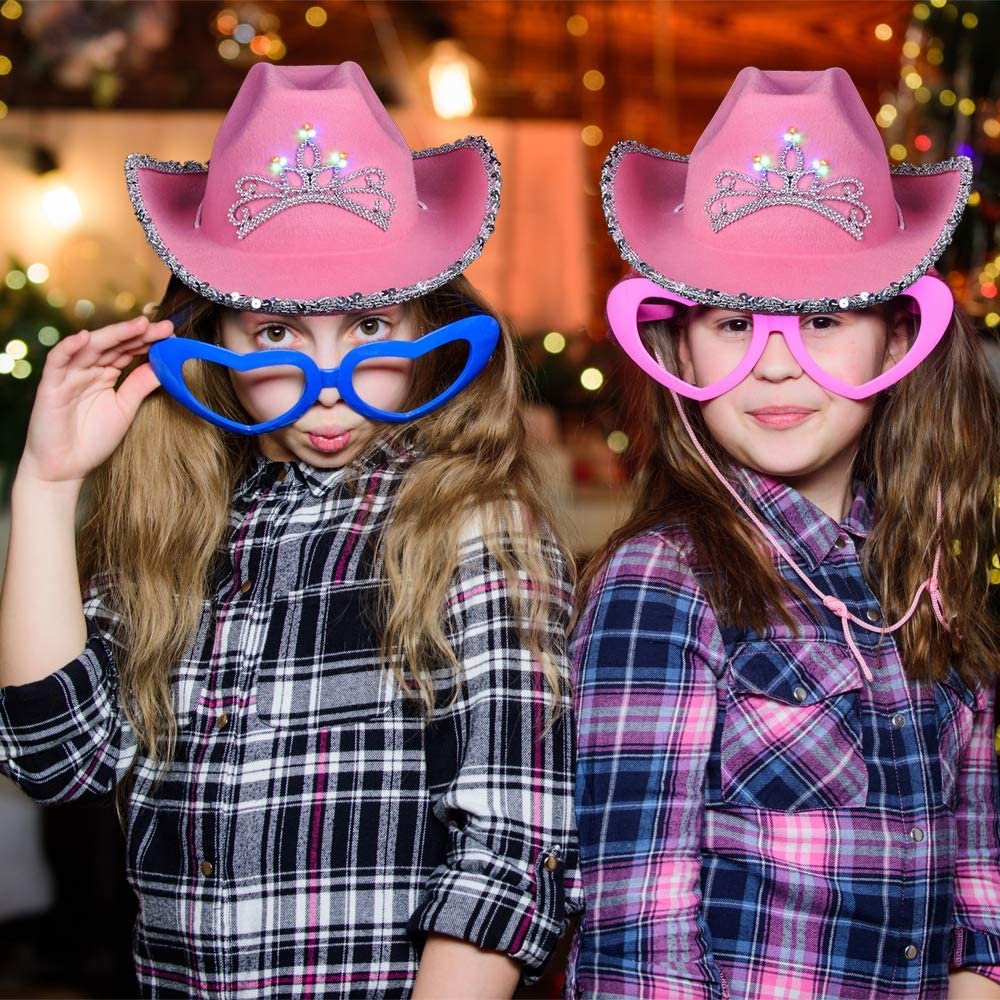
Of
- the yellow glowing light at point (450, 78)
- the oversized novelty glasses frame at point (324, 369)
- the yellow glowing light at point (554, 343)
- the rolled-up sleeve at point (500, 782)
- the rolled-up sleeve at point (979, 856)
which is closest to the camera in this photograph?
the rolled-up sleeve at point (500, 782)

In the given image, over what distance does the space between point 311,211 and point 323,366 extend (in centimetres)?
15

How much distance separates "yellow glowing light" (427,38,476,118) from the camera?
421 centimetres

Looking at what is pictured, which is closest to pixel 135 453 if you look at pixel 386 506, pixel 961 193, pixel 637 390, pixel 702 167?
pixel 386 506

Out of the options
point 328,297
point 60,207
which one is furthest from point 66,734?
point 60,207

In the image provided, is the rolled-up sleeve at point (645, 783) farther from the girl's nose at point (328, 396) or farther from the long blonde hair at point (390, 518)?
the girl's nose at point (328, 396)

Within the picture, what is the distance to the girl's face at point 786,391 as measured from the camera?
1264mm

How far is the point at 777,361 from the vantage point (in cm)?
125

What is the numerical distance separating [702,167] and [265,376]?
49 cm

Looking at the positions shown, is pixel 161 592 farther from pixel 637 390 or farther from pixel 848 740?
pixel 848 740

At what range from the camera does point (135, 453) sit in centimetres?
141

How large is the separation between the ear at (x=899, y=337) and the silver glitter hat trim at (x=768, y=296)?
11 cm

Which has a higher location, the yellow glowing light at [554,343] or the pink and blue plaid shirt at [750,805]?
the yellow glowing light at [554,343]

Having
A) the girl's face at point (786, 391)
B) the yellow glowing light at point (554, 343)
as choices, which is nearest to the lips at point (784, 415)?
the girl's face at point (786, 391)

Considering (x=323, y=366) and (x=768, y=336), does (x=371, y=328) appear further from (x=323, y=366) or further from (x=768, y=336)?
(x=768, y=336)
